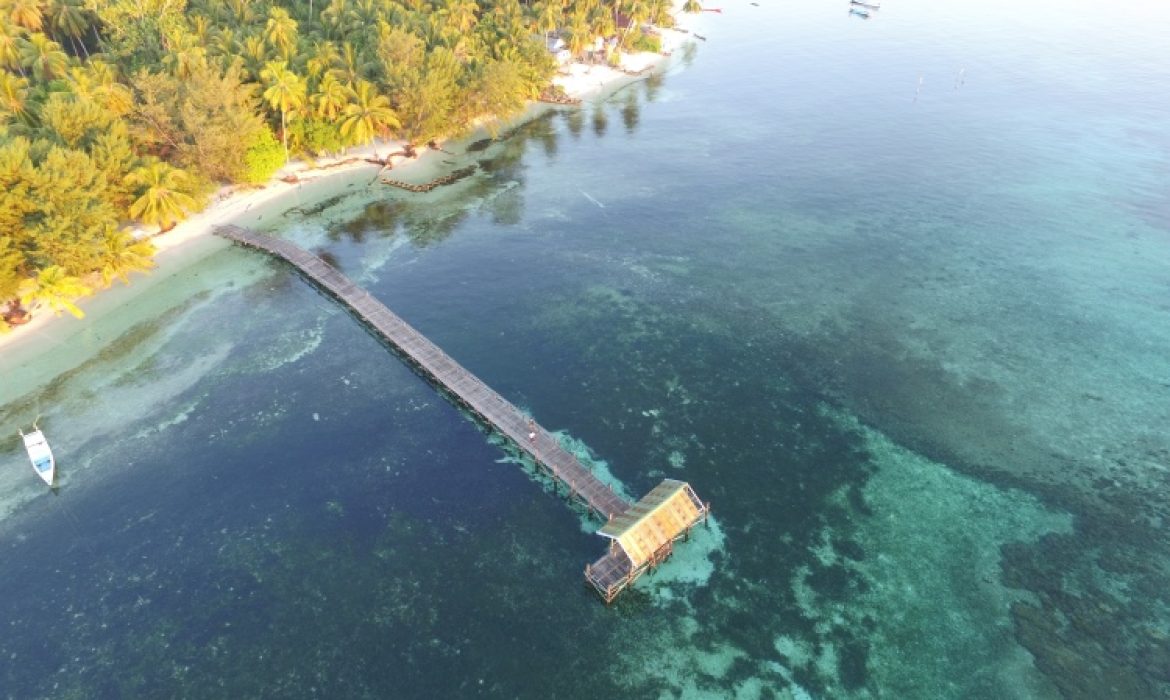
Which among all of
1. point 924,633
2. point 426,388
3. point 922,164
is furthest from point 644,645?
point 922,164

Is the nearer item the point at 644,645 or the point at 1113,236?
the point at 644,645

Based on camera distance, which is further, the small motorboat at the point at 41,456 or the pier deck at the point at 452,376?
the small motorboat at the point at 41,456

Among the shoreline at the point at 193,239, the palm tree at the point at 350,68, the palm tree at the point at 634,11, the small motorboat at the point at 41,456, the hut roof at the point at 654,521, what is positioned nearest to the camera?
the hut roof at the point at 654,521

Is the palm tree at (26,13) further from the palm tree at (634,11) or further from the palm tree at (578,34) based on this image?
the palm tree at (634,11)

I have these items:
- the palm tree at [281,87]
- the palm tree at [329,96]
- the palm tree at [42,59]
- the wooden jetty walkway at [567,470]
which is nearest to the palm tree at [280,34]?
the palm tree at [281,87]

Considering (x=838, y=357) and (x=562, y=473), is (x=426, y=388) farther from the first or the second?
(x=838, y=357)

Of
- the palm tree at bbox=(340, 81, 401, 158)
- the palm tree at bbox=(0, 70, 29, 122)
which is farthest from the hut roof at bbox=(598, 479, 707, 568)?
the palm tree at bbox=(0, 70, 29, 122)

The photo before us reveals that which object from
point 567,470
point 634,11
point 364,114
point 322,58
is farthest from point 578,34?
point 567,470
